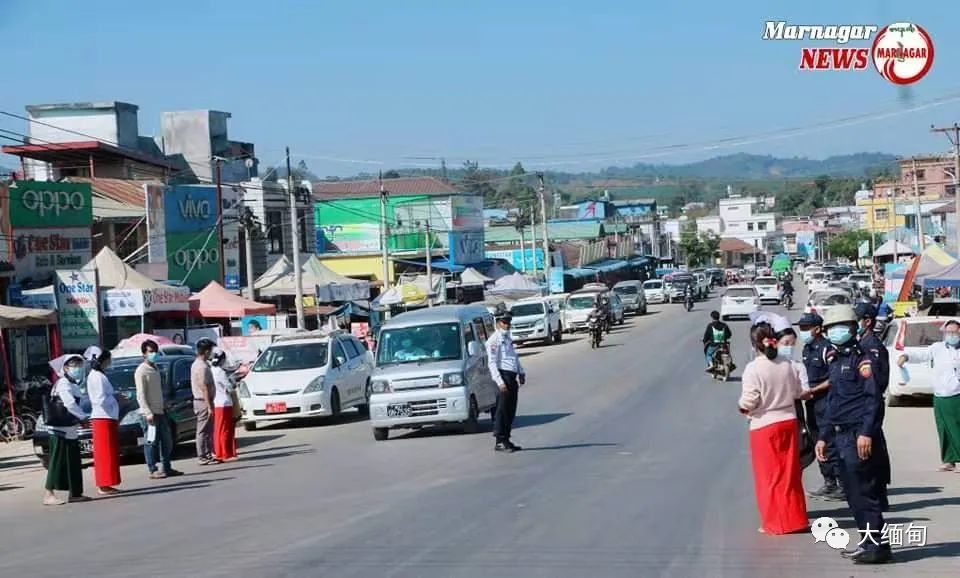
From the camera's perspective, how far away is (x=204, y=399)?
19984 millimetres

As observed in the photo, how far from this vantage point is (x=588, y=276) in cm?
10225

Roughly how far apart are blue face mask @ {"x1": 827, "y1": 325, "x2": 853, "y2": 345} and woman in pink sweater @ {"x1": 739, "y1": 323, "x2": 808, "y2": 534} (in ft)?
1.95

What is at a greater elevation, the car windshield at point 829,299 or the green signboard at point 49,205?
the green signboard at point 49,205

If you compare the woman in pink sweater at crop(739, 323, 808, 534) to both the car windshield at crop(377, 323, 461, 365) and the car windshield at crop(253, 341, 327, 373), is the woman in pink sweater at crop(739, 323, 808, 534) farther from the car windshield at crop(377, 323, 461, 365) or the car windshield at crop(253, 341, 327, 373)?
the car windshield at crop(253, 341, 327, 373)

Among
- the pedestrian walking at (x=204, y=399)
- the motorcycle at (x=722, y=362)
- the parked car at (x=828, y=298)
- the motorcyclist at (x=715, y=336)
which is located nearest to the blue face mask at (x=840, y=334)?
the pedestrian walking at (x=204, y=399)

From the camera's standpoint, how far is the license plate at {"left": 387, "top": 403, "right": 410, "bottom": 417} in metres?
21.0

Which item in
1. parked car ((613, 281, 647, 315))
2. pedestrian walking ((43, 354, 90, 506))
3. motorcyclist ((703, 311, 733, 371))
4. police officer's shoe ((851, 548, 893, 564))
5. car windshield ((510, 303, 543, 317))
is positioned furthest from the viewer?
parked car ((613, 281, 647, 315))

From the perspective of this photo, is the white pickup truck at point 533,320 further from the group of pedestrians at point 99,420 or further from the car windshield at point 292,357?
the group of pedestrians at point 99,420

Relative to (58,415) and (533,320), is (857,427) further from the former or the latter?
(533,320)

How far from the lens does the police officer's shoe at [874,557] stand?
372 inches

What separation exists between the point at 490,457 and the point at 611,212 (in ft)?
426

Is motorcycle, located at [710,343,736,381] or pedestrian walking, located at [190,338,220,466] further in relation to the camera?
motorcycle, located at [710,343,736,381]

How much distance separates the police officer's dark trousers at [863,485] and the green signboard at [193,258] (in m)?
40.1

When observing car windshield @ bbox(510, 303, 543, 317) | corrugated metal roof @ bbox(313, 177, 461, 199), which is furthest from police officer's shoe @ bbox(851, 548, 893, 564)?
corrugated metal roof @ bbox(313, 177, 461, 199)
